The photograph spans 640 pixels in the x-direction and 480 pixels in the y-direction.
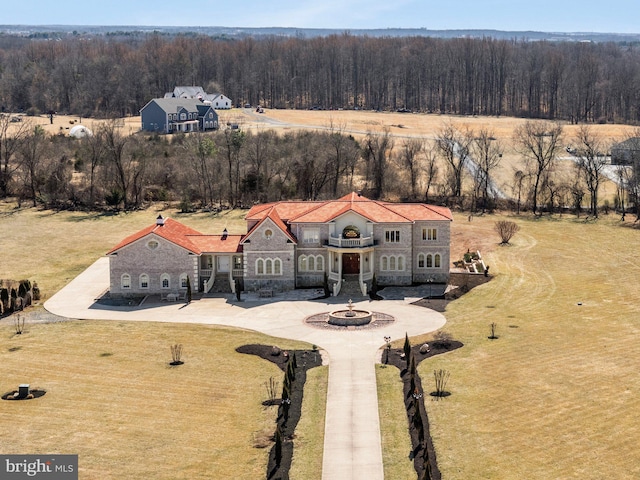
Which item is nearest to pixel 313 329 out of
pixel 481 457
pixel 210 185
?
pixel 481 457

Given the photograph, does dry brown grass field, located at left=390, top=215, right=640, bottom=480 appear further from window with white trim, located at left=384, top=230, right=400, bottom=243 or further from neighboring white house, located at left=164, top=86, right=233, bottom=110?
neighboring white house, located at left=164, top=86, right=233, bottom=110

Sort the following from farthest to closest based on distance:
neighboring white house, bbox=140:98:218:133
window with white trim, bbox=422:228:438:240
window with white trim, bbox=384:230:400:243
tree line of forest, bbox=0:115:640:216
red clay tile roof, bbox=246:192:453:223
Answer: neighboring white house, bbox=140:98:218:133, tree line of forest, bbox=0:115:640:216, window with white trim, bbox=422:228:438:240, window with white trim, bbox=384:230:400:243, red clay tile roof, bbox=246:192:453:223

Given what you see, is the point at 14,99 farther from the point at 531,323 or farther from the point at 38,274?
the point at 531,323

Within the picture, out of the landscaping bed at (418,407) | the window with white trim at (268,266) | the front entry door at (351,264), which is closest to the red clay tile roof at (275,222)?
the window with white trim at (268,266)

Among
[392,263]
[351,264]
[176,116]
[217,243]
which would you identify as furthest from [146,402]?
[176,116]

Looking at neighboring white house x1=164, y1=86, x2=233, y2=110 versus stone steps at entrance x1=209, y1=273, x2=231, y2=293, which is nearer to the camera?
stone steps at entrance x1=209, y1=273, x2=231, y2=293

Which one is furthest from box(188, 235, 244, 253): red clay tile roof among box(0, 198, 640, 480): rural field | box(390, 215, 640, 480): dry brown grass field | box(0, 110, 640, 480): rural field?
box(390, 215, 640, 480): dry brown grass field
